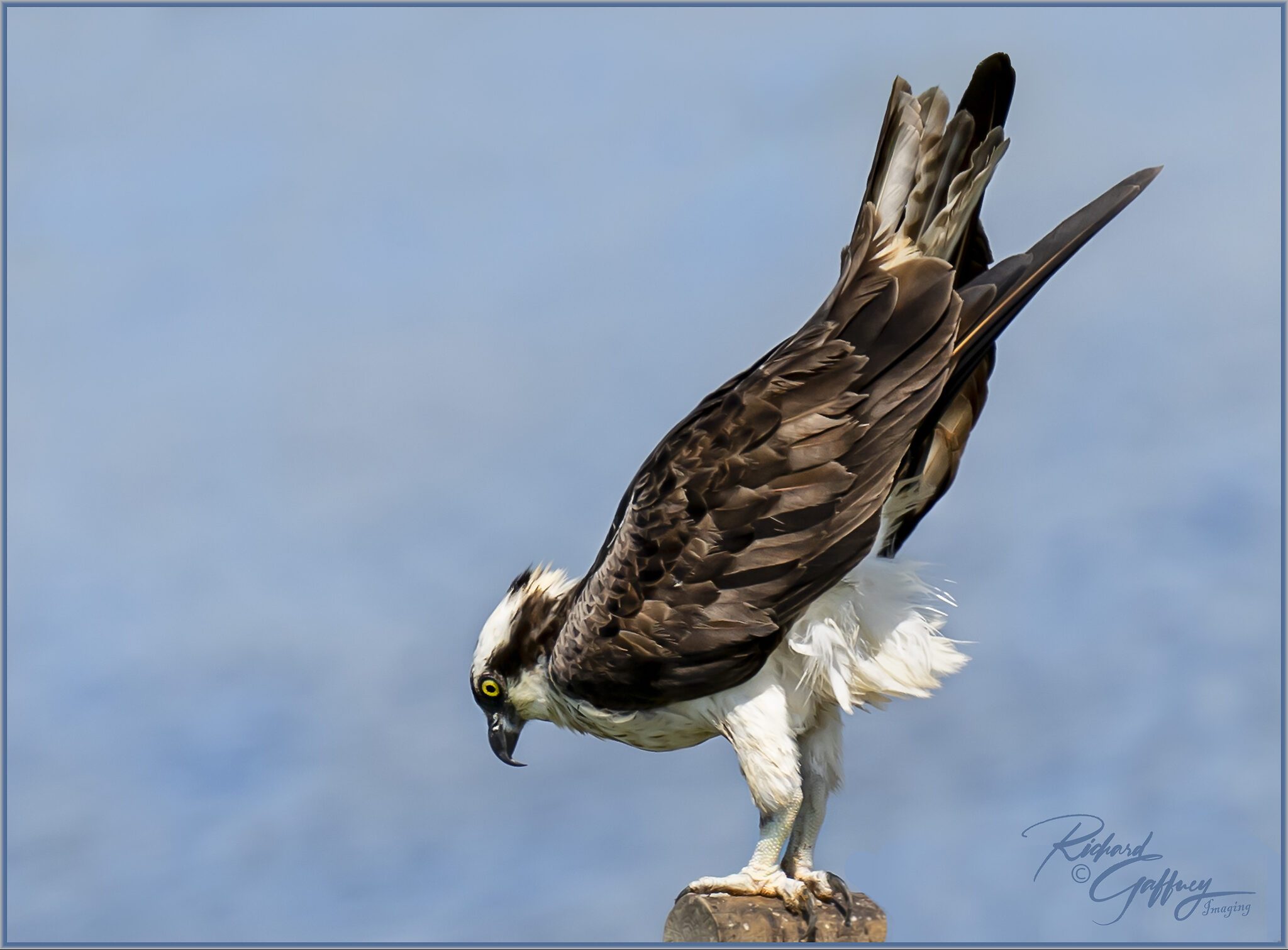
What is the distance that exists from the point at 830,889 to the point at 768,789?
0.72 meters

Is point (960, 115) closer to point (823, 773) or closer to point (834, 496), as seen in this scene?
point (834, 496)

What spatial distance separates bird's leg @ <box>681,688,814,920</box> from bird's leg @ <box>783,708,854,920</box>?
0.27 meters

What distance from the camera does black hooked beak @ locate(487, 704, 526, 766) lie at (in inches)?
361

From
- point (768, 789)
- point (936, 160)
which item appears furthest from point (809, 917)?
point (936, 160)

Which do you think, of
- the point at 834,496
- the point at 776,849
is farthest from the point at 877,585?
the point at 776,849

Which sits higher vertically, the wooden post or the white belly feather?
the white belly feather

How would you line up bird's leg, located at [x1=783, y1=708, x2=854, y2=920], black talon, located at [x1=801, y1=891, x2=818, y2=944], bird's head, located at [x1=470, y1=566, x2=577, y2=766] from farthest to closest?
bird's head, located at [x1=470, y1=566, x2=577, y2=766], bird's leg, located at [x1=783, y1=708, x2=854, y2=920], black talon, located at [x1=801, y1=891, x2=818, y2=944]

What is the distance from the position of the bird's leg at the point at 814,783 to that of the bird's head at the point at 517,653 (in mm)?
1601

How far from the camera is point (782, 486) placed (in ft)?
25.5

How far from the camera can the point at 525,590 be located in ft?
30.0

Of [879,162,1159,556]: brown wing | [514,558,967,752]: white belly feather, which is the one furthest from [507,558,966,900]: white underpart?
[879,162,1159,556]: brown wing

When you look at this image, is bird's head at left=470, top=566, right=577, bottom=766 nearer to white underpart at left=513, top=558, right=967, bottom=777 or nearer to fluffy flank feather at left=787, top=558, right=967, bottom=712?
white underpart at left=513, top=558, right=967, bottom=777

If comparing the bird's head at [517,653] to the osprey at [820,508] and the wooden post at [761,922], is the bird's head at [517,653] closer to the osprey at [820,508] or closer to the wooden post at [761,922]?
the osprey at [820,508]

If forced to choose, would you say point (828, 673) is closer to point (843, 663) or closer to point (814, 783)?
point (843, 663)
